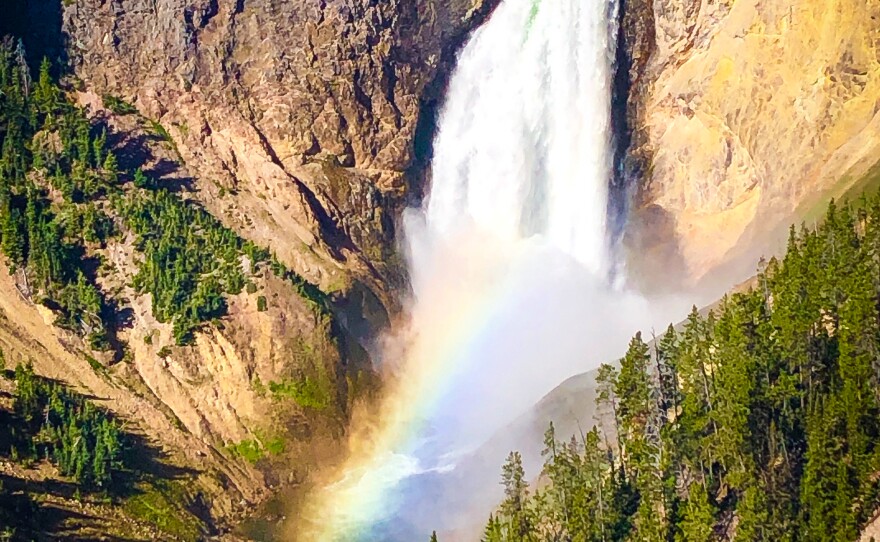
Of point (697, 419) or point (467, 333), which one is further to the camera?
point (467, 333)

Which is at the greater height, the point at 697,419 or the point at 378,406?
the point at 378,406

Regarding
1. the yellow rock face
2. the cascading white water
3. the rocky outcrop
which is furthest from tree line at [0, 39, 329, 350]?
the yellow rock face

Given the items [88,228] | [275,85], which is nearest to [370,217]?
[275,85]

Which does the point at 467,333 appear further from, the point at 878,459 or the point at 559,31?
the point at 878,459

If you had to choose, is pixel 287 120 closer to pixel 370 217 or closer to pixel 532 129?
pixel 370 217

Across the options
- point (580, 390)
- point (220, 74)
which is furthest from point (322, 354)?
point (220, 74)

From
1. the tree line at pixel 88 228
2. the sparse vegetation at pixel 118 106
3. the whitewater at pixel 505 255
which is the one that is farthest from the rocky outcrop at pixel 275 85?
the whitewater at pixel 505 255

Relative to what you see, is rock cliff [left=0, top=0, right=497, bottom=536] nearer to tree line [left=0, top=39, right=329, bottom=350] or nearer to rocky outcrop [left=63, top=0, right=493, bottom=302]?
rocky outcrop [left=63, top=0, right=493, bottom=302]
